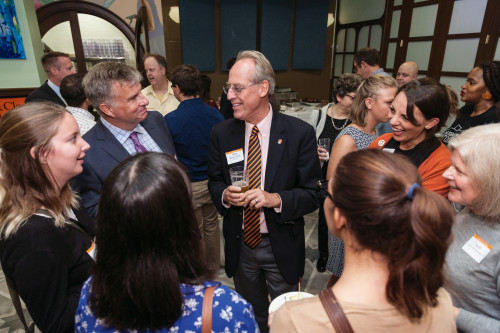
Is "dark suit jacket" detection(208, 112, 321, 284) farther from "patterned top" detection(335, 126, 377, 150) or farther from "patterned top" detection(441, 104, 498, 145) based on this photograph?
"patterned top" detection(441, 104, 498, 145)

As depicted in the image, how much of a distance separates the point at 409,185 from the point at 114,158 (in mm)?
1556

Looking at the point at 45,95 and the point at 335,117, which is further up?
the point at 45,95

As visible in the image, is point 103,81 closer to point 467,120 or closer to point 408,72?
point 467,120

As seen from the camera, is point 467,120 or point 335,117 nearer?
point 335,117

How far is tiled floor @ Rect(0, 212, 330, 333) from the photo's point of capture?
2.28 meters

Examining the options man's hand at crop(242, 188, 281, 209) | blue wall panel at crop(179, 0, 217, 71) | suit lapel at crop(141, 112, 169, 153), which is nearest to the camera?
man's hand at crop(242, 188, 281, 209)

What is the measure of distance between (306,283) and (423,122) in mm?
1797

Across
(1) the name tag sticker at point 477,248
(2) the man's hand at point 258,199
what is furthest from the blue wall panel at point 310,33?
(1) the name tag sticker at point 477,248

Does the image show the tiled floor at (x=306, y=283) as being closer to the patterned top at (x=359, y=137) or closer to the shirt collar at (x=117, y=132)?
the patterned top at (x=359, y=137)

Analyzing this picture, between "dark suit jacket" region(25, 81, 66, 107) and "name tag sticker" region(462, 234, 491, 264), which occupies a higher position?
"dark suit jacket" region(25, 81, 66, 107)

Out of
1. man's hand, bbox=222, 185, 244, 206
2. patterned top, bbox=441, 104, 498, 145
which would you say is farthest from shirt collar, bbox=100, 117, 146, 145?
patterned top, bbox=441, 104, 498, 145

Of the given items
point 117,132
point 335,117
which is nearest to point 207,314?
point 117,132

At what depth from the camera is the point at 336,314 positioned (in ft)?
2.21

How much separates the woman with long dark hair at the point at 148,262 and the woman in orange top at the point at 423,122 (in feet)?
4.32
